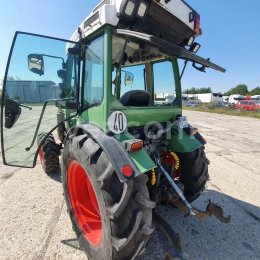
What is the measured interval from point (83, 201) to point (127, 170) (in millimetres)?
1157

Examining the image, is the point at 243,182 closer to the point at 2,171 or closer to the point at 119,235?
the point at 119,235

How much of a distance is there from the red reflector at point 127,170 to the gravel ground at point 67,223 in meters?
1.10

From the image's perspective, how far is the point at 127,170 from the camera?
1778 millimetres

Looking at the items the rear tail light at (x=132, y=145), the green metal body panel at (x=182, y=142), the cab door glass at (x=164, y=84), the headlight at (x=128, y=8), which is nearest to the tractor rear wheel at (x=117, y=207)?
the rear tail light at (x=132, y=145)

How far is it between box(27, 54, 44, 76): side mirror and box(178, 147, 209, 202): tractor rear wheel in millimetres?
2036

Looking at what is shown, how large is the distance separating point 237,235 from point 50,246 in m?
2.17

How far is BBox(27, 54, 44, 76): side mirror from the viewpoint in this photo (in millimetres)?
2521

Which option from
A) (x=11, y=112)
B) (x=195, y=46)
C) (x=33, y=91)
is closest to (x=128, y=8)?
(x=195, y=46)

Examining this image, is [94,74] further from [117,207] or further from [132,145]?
[117,207]

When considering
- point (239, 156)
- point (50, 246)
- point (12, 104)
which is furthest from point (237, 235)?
point (239, 156)

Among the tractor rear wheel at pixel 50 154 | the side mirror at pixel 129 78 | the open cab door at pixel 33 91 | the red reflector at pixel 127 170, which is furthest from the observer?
the tractor rear wheel at pixel 50 154

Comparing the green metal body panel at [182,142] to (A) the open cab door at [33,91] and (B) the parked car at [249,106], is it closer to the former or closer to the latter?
(A) the open cab door at [33,91]

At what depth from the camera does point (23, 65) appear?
2.55m

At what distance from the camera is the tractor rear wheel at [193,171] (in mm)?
2824
